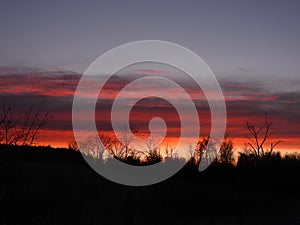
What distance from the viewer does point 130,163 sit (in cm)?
5053

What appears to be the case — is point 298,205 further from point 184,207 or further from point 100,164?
point 100,164

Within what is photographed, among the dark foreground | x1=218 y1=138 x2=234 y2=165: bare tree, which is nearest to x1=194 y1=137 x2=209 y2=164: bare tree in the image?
x1=218 y1=138 x2=234 y2=165: bare tree

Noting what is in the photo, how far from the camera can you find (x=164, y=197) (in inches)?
1229

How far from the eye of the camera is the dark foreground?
18188mm

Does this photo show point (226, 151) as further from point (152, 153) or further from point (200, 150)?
point (152, 153)

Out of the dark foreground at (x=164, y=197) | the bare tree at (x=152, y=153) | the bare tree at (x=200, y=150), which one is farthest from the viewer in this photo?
the bare tree at (x=200, y=150)

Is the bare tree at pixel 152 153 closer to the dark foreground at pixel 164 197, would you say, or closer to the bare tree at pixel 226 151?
the dark foreground at pixel 164 197

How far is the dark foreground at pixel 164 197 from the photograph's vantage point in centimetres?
1819

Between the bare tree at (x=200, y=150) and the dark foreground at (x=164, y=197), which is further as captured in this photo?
the bare tree at (x=200, y=150)

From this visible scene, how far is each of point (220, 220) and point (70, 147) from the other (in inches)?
2011

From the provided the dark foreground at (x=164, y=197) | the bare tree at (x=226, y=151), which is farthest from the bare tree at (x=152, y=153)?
the bare tree at (x=226, y=151)

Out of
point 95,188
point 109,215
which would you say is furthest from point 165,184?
point 109,215

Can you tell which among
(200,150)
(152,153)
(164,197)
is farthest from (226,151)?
(164,197)

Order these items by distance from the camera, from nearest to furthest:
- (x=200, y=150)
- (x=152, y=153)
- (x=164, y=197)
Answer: (x=164, y=197) < (x=152, y=153) < (x=200, y=150)
